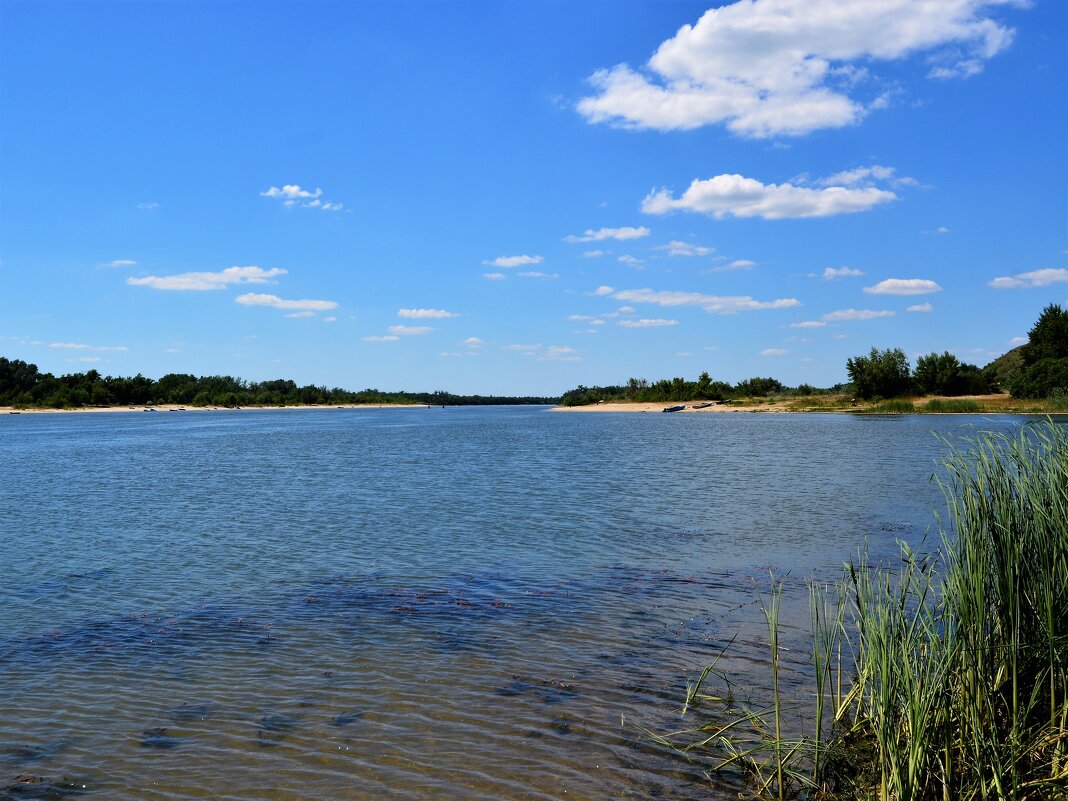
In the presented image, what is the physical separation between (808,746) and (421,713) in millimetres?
3870

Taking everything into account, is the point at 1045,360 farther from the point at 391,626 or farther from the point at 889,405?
the point at 391,626

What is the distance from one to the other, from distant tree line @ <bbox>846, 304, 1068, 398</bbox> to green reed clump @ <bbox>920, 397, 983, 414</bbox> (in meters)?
4.95

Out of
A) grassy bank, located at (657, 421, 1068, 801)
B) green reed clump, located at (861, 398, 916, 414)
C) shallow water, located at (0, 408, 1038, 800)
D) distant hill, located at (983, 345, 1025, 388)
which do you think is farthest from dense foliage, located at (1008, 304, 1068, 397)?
grassy bank, located at (657, 421, 1068, 801)

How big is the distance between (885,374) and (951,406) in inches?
545

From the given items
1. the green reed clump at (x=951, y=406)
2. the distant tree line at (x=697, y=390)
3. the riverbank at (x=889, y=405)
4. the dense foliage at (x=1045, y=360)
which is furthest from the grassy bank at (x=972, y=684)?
the distant tree line at (x=697, y=390)

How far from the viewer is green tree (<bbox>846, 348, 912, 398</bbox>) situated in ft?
318

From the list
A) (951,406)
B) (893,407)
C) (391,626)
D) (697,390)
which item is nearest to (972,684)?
(391,626)

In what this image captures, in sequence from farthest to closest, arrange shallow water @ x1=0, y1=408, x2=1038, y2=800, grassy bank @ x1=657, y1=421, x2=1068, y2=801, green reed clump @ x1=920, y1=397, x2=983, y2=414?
green reed clump @ x1=920, y1=397, x2=983, y2=414
shallow water @ x1=0, y1=408, x2=1038, y2=800
grassy bank @ x1=657, y1=421, x2=1068, y2=801

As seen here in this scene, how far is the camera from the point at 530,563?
15219mm

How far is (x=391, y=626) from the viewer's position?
1109 cm

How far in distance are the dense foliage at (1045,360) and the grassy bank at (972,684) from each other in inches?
2933

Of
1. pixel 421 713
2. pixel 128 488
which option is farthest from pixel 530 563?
pixel 128 488

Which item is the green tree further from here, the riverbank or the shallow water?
the shallow water

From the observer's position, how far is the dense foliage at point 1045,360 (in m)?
75.6
